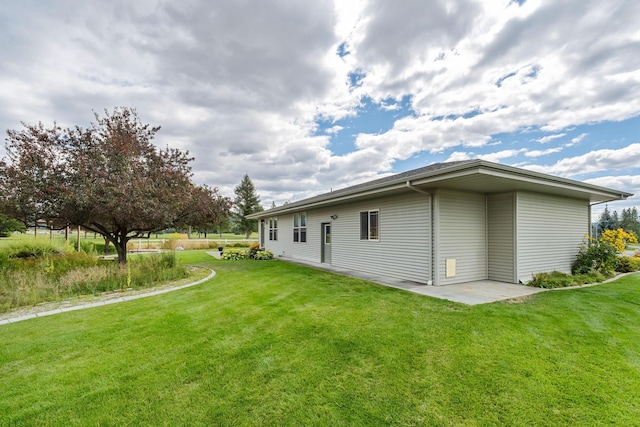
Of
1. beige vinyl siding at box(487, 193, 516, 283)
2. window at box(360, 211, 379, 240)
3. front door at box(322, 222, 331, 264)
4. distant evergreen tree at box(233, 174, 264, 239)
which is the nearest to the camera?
beige vinyl siding at box(487, 193, 516, 283)

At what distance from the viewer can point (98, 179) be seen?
7.13m

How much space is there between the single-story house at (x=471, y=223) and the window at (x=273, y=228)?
7763 mm

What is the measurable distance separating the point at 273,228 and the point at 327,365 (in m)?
14.5

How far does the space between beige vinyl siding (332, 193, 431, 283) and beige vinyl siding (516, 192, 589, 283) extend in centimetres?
249

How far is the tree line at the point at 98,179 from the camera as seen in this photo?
6746 mm

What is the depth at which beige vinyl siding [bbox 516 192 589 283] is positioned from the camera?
7.29m

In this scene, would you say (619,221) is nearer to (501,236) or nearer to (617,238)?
(617,238)

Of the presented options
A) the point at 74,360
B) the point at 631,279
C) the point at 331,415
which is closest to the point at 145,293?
the point at 74,360

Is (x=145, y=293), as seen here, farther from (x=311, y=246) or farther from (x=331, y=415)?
(x=311, y=246)

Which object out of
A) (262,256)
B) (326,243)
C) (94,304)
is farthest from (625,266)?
(94,304)

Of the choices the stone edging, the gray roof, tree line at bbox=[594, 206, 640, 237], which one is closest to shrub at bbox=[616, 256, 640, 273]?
the gray roof

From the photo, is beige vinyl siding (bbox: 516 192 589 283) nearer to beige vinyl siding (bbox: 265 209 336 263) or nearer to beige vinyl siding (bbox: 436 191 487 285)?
beige vinyl siding (bbox: 436 191 487 285)

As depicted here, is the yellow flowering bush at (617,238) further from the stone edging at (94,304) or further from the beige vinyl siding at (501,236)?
the stone edging at (94,304)

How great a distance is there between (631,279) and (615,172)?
35.9 feet
